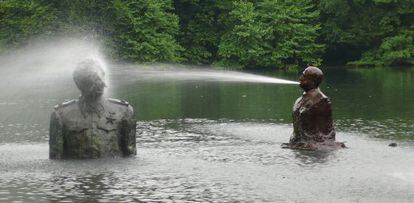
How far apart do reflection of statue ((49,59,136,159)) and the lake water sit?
44cm

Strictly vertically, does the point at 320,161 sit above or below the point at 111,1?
below

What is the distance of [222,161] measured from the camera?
1755 cm

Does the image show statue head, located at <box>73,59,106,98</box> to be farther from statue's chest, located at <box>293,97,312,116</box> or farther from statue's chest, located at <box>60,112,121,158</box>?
statue's chest, located at <box>293,97,312,116</box>

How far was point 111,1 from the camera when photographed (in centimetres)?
7450

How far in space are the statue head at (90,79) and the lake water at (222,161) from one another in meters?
1.62

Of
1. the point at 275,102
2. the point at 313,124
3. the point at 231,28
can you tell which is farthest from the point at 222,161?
the point at 231,28

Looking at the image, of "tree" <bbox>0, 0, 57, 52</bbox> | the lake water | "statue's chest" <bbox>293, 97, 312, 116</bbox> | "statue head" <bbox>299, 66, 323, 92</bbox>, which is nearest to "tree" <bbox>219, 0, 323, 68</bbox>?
"tree" <bbox>0, 0, 57, 52</bbox>

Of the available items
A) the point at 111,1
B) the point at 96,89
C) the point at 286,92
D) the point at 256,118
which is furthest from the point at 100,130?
the point at 111,1

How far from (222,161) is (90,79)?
11.5ft

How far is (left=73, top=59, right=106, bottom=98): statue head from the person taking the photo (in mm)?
17500

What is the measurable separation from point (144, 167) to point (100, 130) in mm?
1549

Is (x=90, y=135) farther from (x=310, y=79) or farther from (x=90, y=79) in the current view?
(x=310, y=79)

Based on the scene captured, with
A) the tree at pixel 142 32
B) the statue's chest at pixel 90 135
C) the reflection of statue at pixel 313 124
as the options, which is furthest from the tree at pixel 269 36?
the statue's chest at pixel 90 135

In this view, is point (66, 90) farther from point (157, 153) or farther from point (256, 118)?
point (157, 153)
